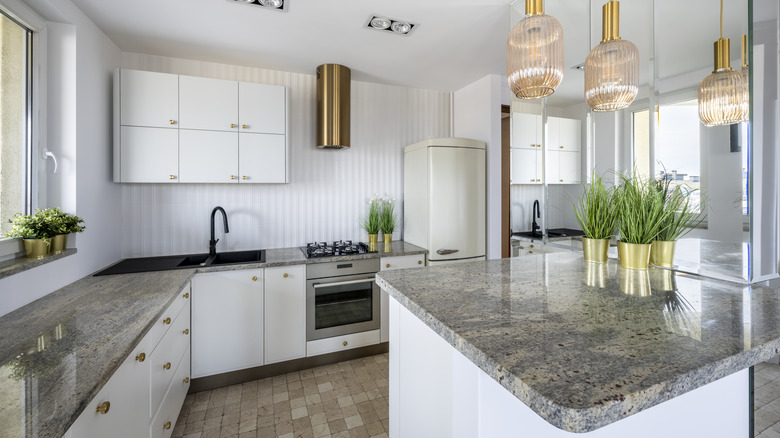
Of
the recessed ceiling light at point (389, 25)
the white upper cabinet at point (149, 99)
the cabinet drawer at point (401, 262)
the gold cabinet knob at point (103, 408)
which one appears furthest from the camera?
the cabinet drawer at point (401, 262)

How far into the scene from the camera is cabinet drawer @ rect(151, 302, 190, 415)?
1566 mm

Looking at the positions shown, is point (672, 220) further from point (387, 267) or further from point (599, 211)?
point (387, 267)

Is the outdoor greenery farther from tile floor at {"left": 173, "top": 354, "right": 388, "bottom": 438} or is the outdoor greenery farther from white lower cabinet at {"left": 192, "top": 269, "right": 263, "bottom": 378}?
tile floor at {"left": 173, "top": 354, "right": 388, "bottom": 438}

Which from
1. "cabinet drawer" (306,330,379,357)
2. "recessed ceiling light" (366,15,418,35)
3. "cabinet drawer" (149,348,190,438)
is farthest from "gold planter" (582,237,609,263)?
"cabinet drawer" (149,348,190,438)

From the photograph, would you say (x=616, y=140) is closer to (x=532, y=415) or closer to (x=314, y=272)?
(x=532, y=415)

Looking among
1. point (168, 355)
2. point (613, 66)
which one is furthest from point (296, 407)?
point (613, 66)

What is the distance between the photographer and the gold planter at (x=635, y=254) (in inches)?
53.2

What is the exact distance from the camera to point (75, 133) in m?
1.97

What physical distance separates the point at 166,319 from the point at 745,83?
2571 mm

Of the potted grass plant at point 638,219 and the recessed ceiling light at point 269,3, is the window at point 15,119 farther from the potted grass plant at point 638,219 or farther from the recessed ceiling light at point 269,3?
the potted grass plant at point 638,219

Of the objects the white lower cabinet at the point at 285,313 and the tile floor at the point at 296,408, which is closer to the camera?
the tile floor at the point at 296,408

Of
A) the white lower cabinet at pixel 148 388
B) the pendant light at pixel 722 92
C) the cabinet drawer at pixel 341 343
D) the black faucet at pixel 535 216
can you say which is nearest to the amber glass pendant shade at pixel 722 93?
the pendant light at pixel 722 92

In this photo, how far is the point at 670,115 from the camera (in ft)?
4.34

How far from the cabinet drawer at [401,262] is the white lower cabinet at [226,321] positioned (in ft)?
3.28
